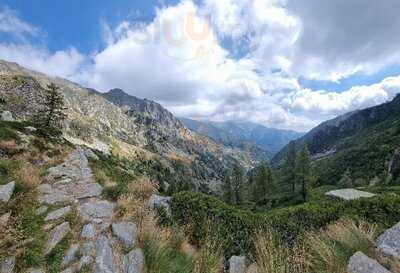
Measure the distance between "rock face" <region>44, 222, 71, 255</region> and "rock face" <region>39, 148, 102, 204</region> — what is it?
1937mm


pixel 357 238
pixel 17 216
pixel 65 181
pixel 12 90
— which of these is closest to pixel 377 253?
pixel 357 238

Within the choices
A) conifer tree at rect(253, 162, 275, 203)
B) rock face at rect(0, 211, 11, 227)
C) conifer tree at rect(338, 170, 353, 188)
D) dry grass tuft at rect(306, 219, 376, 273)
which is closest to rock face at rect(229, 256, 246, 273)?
dry grass tuft at rect(306, 219, 376, 273)

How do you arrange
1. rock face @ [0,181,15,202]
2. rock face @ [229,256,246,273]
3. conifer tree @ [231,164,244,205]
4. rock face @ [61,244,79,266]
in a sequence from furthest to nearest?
conifer tree @ [231,164,244,205] < rock face @ [0,181,15,202] < rock face @ [229,256,246,273] < rock face @ [61,244,79,266]

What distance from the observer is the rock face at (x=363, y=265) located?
197 inches

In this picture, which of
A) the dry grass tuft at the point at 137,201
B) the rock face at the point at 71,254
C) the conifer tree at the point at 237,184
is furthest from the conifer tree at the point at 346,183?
the rock face at the point at 71,254

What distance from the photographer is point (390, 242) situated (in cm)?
572

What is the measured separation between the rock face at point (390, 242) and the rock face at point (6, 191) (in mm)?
9477

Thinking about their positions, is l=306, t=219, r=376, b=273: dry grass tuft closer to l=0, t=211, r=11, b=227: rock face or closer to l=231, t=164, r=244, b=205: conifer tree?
l=0, t=211, r=11, b=227: rock face

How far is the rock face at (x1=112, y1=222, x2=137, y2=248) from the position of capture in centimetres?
666

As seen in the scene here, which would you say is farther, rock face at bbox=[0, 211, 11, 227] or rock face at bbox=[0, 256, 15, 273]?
rock face at bbox=[0, 211, 11, 227]

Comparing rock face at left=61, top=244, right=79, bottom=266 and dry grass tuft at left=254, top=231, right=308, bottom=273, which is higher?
rock face at left=61, top=244, right=79, bottom=266

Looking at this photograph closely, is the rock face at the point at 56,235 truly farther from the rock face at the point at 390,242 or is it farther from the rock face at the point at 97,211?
the rock face at the point at 390,242

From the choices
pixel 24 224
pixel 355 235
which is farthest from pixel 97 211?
pixel 355 235

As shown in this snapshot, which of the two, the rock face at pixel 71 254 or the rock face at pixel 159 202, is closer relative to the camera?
the rock face at pixel 71 254
